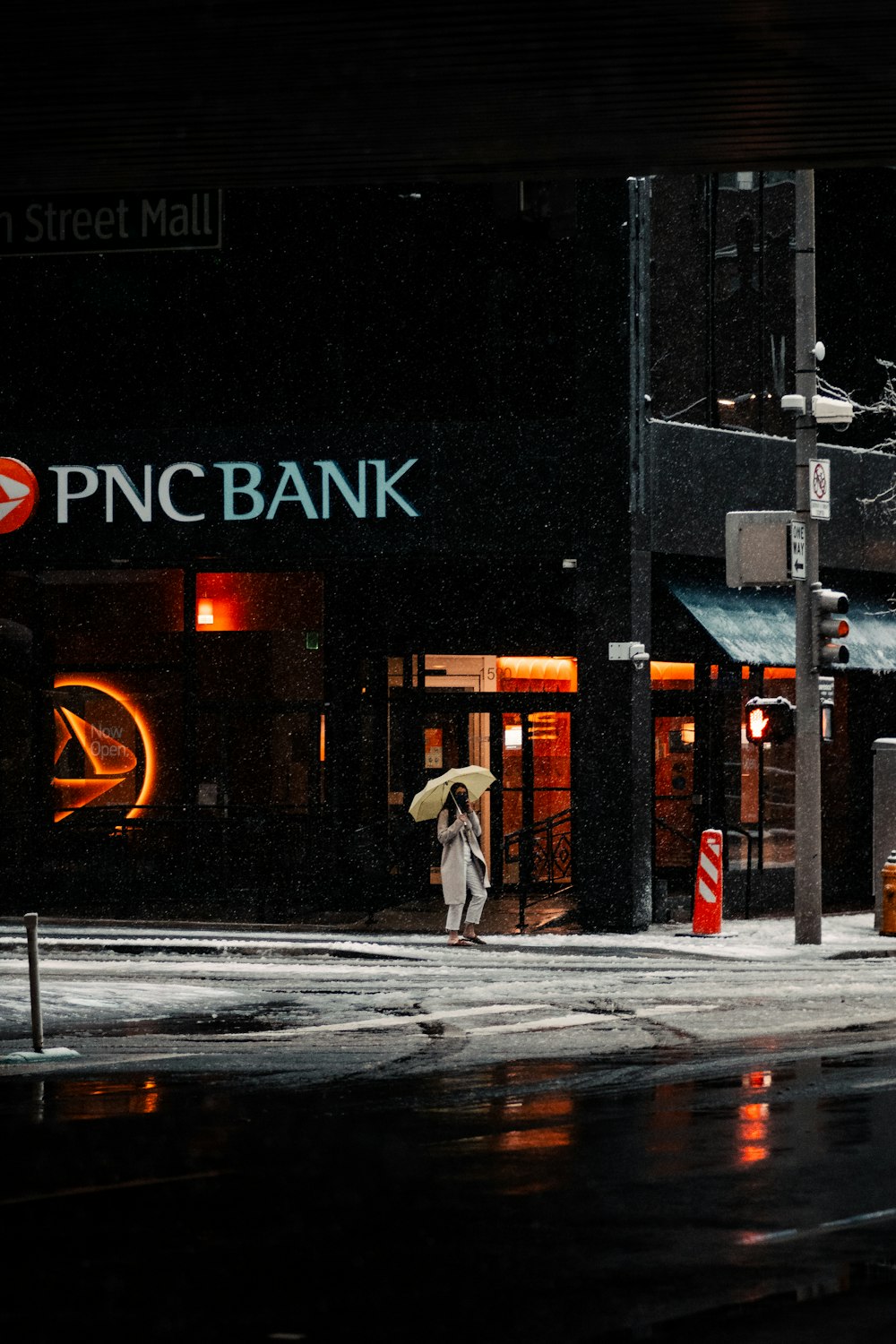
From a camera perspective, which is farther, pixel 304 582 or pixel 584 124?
pixel 304 582

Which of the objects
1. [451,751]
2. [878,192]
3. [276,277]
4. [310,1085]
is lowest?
[310,1085]

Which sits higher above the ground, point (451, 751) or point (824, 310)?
point (824, 310)

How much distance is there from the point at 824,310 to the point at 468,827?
10.4 m

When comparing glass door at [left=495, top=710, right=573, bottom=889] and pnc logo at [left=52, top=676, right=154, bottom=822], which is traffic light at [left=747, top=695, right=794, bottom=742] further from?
pnc logo at [left=52, top=676, right=154, bottom=822]

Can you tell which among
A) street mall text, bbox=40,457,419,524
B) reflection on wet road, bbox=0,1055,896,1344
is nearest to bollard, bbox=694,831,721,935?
street mall text, bbox=40,457,419,524

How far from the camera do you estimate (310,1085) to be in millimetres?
12930

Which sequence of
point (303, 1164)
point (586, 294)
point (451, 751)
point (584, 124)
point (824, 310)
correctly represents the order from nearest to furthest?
point (303, 1164) → point (584, 124) → point (586, 294) → point (451, 751) → point (824, 310)

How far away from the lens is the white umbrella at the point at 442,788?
23031 millimetres

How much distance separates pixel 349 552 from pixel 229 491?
1620mm

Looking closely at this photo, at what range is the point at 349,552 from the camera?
26.1m

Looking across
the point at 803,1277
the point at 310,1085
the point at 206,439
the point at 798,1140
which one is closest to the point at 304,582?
the point at 206,439

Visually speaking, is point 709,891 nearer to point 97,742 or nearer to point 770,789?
point 770,789

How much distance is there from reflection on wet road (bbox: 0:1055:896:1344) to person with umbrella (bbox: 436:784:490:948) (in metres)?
9.45

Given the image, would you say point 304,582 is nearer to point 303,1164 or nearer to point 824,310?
point 824,310
